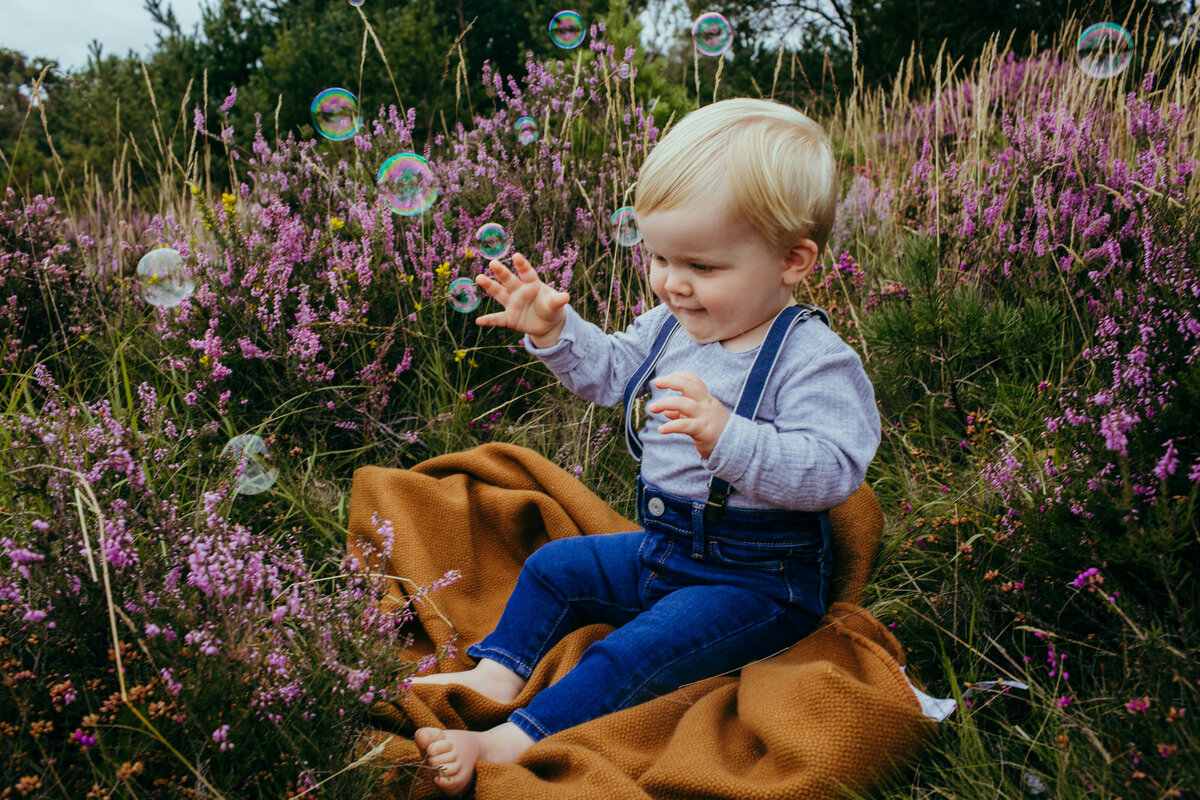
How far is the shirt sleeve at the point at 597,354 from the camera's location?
2.07m

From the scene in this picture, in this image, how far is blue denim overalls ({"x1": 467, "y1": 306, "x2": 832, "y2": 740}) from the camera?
169 centimetres

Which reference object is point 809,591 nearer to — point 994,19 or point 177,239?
point 177,239

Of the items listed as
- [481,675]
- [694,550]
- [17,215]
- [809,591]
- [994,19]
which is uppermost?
[994,19]

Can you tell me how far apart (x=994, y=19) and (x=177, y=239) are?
33.0 feet

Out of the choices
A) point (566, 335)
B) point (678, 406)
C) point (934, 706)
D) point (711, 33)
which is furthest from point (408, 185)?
point (934, 706)

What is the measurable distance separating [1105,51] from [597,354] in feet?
9.88

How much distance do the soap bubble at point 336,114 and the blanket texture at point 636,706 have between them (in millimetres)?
1313

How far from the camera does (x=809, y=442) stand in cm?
166

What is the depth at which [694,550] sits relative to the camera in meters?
1.83

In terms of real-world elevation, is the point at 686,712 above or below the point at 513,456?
below

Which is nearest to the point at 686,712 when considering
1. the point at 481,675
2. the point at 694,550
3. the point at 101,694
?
the point at 694,550

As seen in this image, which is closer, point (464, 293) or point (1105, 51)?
point (464, 293)

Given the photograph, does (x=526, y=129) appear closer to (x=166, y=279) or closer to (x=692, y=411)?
(x=166, y=279)

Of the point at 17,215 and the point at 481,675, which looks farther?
the point at 17,215
